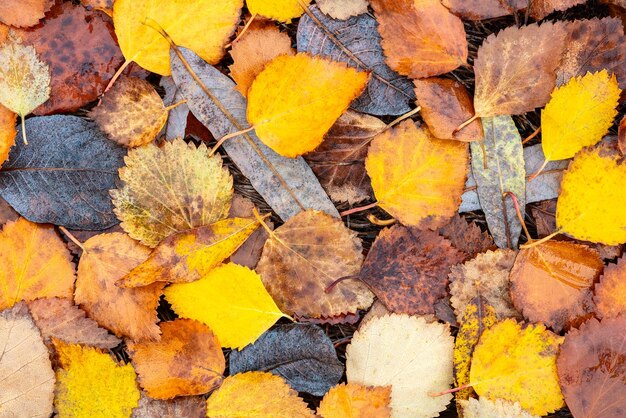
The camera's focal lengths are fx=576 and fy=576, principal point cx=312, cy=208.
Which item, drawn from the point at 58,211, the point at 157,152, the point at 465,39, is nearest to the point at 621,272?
the point at 465,39

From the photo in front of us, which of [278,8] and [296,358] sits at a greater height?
[278,8]

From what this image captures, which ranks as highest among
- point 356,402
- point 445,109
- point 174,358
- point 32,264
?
point 445,109

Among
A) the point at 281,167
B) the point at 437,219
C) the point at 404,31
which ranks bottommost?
the point at 437,219

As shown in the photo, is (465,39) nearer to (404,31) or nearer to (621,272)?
(404,31)

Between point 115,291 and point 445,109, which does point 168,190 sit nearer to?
point 115,291

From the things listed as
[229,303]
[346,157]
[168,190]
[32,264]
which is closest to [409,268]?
[346,157]

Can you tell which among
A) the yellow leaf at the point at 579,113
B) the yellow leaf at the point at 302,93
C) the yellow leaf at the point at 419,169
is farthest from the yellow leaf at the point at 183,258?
the yellow leaf at the point at 579,113
